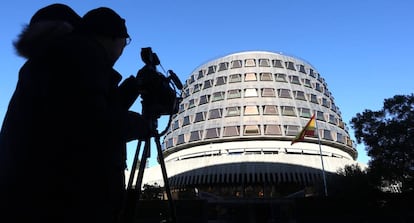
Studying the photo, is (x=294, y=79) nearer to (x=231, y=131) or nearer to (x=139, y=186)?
(x=231, y=131)

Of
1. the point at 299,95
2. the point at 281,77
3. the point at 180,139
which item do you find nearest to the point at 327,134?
the point at 299,95

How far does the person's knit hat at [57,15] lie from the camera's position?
6.07ft

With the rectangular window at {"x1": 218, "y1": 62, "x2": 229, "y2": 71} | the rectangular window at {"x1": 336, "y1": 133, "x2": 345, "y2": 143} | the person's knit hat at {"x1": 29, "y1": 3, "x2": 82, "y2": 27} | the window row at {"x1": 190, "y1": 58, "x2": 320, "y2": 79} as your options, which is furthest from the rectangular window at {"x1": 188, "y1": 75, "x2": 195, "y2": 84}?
the person's knit hat at {"x1": 29, "y1": 3, "x2": 82, "y2": 27}

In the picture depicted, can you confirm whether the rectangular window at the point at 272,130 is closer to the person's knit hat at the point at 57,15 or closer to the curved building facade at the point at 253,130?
the curved building facade at the point at 253,130

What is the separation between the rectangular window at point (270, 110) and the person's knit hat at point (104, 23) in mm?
51992

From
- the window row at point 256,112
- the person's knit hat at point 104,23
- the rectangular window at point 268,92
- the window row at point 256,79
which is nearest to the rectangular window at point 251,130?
the window row at point 256,112

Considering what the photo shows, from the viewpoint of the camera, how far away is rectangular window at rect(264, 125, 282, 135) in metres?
50.4

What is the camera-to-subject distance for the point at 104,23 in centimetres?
187

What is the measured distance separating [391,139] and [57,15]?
32.6m

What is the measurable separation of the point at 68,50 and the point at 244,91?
54804mm

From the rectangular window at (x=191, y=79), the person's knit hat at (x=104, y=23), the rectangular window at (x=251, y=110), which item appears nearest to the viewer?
the person's knit hat at (x=104, y=23)

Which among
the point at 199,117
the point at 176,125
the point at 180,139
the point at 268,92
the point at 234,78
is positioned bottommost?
the point at 180,139

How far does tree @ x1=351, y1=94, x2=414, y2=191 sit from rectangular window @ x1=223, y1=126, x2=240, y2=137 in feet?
68.8

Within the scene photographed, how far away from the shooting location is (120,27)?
1916 millimetres
